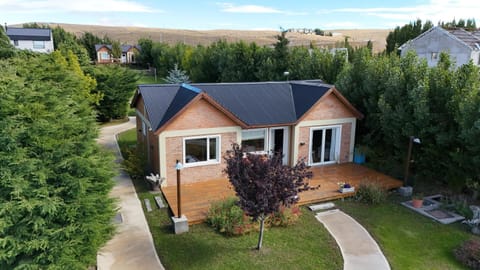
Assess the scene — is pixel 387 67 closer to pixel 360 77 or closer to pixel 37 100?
pixel 360 77

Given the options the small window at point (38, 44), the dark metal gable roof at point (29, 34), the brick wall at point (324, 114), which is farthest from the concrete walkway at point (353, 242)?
the dark metal gable roof at point (29, 34)

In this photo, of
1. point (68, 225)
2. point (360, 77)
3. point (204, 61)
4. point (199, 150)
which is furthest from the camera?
point (204, 61)

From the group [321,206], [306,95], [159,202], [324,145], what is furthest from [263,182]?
[324,145]

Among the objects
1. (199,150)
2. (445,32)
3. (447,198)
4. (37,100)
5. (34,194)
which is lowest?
(447,198)

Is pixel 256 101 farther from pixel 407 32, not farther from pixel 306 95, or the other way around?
pixel 407 32

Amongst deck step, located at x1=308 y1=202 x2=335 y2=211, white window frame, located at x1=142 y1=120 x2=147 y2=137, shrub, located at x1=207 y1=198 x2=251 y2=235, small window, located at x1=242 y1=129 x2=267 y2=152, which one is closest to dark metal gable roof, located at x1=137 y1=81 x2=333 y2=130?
small window, located at x1=242 y1=129 x2=267 y2=152

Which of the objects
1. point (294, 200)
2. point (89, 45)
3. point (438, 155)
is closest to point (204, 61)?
point (438, 155)
